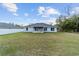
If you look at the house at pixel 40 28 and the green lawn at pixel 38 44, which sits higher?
the house at pixel 40 28

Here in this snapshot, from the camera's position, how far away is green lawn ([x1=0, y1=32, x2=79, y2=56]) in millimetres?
1948

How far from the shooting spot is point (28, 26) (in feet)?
6.46

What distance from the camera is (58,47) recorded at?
1966 mm

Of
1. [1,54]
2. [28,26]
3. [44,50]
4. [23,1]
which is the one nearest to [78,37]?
[44,50]

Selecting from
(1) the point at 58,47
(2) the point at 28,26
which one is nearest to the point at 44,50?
(1) the point at 58,47

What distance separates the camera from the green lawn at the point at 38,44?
76.7 inches

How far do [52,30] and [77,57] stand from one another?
1.43ft

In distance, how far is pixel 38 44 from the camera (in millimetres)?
1967

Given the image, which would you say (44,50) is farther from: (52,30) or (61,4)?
(61,4)

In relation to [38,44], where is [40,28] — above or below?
above

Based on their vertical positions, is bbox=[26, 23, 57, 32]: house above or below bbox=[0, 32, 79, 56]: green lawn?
above

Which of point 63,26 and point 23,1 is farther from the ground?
point 23,1

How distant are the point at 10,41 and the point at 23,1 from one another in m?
0.50

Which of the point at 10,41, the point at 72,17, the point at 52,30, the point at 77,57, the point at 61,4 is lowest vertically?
the point at 77,57
